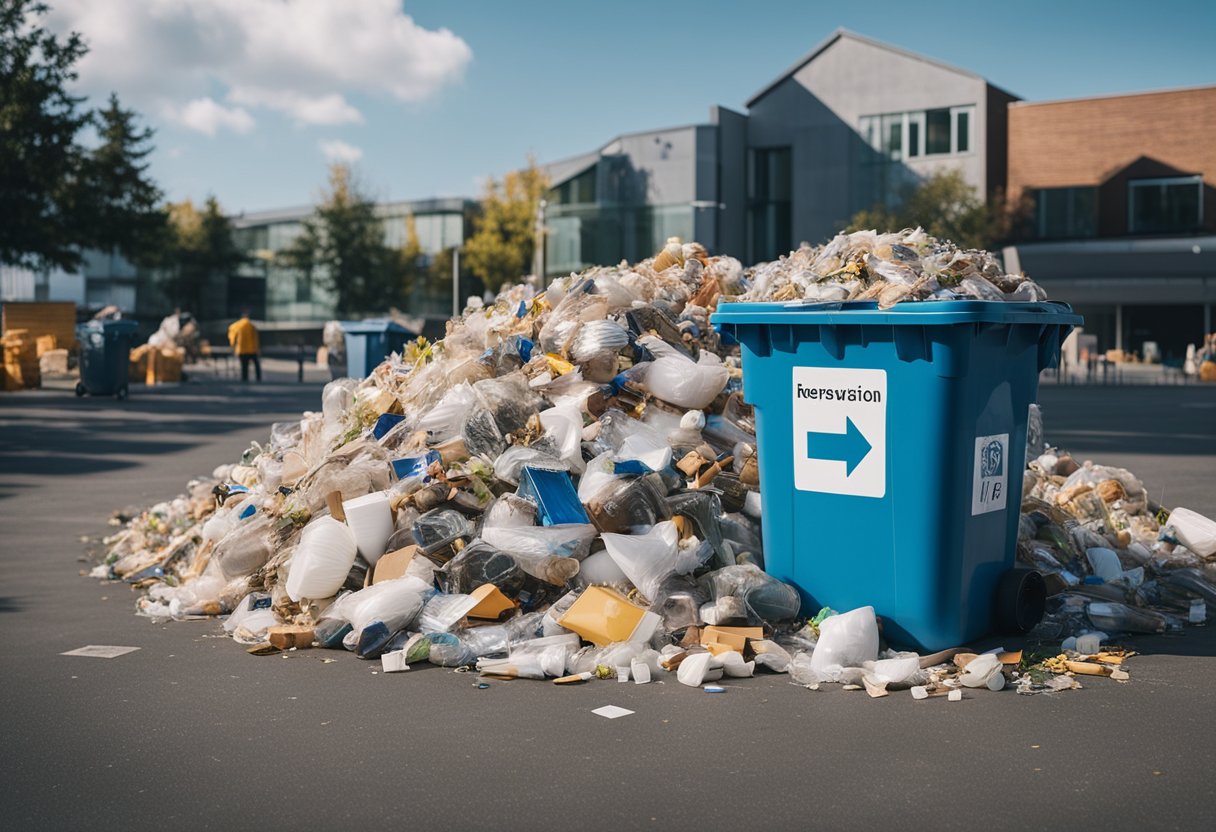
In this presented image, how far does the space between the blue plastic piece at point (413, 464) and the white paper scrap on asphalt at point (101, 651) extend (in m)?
1.39

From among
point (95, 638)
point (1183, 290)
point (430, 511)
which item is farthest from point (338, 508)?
point (1183, 290)

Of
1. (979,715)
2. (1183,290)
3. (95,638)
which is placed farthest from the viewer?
(1183,290)

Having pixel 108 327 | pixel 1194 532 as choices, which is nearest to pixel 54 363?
pixel 108 327

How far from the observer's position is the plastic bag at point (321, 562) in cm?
534

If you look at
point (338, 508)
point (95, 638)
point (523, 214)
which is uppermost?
point (523, 214)

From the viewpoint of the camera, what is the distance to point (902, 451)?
4688 millimetres

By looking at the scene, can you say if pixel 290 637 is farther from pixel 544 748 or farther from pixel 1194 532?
pixel 1194 532

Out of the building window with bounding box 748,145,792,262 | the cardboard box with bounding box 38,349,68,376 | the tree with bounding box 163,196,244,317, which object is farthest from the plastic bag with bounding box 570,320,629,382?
the tree with bounding box 163,196,244,317

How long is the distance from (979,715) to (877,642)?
59cm

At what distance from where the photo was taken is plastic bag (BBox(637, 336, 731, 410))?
600cm

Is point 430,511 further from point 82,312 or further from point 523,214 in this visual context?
point 523,214

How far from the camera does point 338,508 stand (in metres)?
5.76

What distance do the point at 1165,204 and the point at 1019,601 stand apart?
49.4m

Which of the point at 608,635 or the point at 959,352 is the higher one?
the point at 959,352
